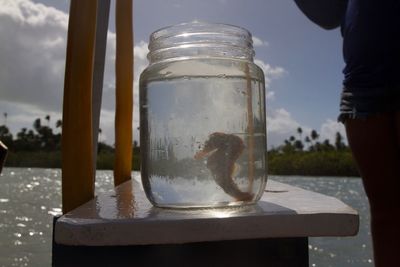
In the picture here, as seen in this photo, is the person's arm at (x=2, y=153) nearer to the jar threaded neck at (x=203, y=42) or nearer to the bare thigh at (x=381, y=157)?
the jar threaded neck at (x=203, y=42)

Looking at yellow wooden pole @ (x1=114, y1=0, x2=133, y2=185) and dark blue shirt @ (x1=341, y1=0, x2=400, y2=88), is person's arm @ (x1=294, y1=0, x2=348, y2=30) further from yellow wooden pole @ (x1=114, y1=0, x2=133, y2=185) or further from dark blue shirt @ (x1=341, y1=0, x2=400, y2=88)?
yellow wooden pole @ (x1=114, y1=0, x2=133, y2=185)

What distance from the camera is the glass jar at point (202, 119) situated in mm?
442

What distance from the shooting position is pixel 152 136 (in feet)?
1.59

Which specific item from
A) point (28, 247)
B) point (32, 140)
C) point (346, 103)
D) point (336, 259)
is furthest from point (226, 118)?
point (32, 140)

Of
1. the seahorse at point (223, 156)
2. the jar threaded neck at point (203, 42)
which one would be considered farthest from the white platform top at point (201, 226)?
the jar threaded neck at point (203, 42)

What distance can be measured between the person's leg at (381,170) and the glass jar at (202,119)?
0.28 metres

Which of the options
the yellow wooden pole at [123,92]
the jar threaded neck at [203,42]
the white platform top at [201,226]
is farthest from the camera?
the yellow wooden pole at [123,92]

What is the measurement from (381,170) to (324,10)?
1.08 feet

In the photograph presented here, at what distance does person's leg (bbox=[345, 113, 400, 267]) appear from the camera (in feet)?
2.27

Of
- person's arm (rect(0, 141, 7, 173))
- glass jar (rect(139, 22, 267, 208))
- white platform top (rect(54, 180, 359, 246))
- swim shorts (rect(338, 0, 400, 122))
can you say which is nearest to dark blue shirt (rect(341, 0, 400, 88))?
swim shorts (rect(338, 0, 400, 122))

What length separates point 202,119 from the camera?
0.46m

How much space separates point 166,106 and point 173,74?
0.04 m

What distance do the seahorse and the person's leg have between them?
35cm

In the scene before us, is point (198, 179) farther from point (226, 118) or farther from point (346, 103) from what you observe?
point (346, 103)
